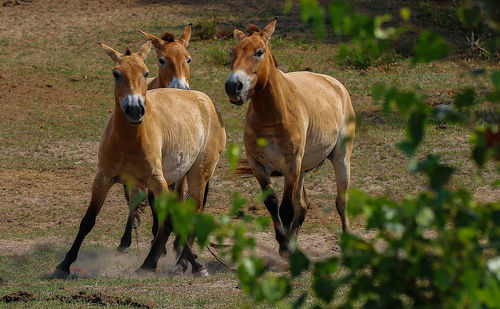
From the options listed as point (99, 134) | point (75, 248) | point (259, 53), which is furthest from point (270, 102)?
point (99, 134)

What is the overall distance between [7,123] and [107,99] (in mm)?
1972

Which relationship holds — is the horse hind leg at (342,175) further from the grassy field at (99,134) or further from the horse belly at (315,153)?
the grassy field at (99,134)

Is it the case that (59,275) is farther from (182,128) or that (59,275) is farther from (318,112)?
(318,112)

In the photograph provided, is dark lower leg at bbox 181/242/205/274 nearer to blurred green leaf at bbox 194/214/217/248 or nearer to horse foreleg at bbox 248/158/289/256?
horse foreleg at bbox 248/158/289/256

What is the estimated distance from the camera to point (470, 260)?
6.15ft

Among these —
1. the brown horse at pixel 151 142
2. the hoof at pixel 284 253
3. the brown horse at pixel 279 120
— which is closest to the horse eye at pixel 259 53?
the brown horse at pixel 279 120

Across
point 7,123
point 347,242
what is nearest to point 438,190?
point 347,242

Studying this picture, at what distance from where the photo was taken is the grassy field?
6.34 m

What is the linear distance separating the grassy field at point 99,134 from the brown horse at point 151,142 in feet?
2.01

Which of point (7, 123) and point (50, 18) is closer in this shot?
point (7, 123)

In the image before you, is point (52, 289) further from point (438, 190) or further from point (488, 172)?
point (488, 172)

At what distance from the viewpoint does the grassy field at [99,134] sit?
249 inches

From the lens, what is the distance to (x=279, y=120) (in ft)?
22.7

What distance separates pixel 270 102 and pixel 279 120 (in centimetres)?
18
